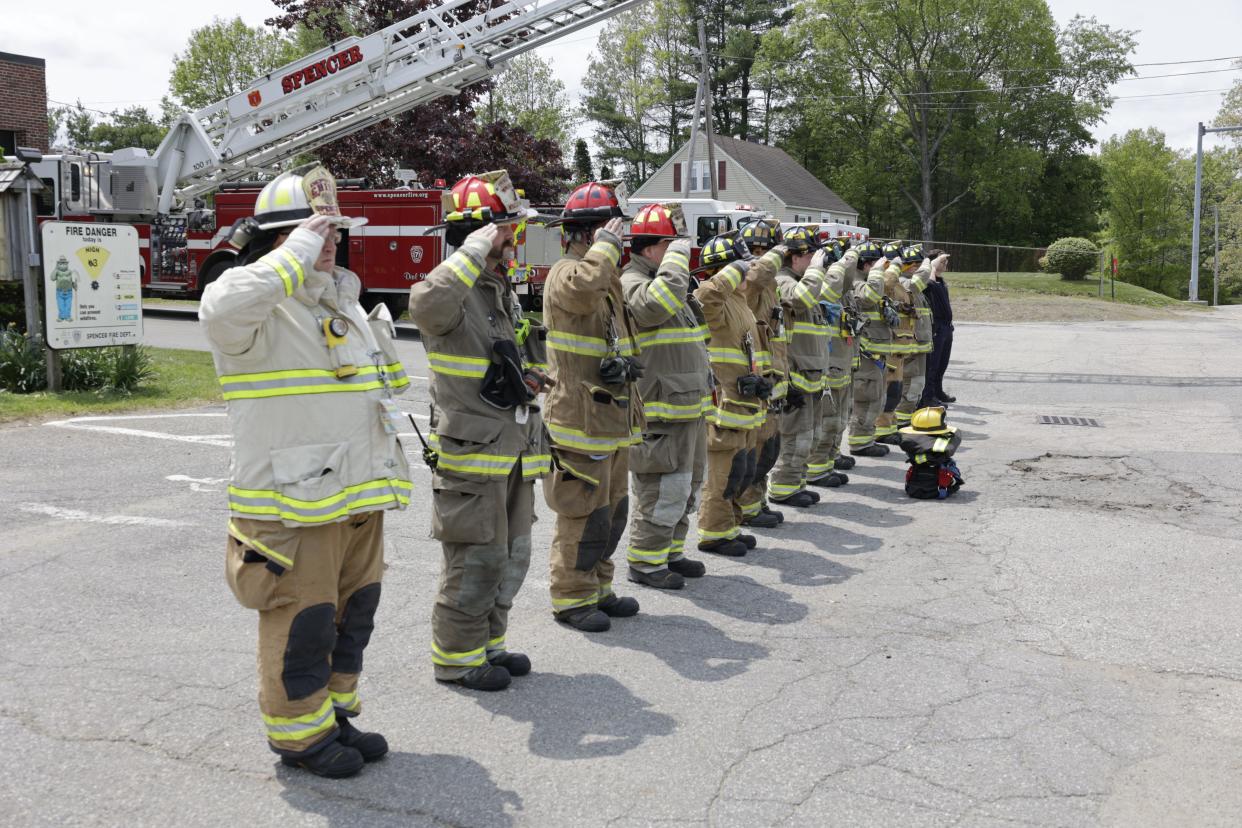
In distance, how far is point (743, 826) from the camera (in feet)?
11.5

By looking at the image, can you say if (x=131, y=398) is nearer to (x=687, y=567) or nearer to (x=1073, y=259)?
(x=687, y=567)

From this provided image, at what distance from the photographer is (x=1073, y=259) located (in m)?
42.7

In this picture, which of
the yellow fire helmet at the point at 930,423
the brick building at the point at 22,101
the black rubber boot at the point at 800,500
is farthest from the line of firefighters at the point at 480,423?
the brick building at the point at 22,101

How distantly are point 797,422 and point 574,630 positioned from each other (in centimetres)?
342

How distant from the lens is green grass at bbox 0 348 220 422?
34.7 feet

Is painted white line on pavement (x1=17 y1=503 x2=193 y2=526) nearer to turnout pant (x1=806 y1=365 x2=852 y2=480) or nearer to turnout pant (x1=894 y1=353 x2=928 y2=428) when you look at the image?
turnout pant (x1=806 y1=365 x2=852 y2=480)

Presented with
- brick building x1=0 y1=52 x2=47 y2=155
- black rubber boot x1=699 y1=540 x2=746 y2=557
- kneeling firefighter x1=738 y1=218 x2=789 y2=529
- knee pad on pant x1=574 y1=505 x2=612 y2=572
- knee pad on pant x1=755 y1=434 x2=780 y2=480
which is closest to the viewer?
knee pad on pant x1=574 y1=505 x2=612 y2=572

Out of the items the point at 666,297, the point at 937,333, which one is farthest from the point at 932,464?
the point at 937,333

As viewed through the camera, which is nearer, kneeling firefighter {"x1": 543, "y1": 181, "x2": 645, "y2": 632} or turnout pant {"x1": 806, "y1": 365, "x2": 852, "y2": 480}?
kneeling firefighter {"x1": 543, "y1": 181, "x2": 645, "y2": 632}

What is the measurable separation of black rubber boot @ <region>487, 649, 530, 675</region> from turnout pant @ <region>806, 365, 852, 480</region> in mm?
4836

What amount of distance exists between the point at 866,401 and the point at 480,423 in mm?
6879

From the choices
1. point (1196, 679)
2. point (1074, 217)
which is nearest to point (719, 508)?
point (1196, 679)

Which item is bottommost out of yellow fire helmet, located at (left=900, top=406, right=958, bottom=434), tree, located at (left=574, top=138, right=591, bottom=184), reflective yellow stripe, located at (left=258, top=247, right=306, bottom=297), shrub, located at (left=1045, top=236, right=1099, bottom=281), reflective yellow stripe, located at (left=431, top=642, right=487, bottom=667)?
reflective yellow stripe, located at (left=431, top=642, right=487, bottom=667)

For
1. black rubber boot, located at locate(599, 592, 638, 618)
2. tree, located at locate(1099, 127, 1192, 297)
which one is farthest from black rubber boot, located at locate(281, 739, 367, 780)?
tree, located at locate(1099, 127, 1192, 297)
